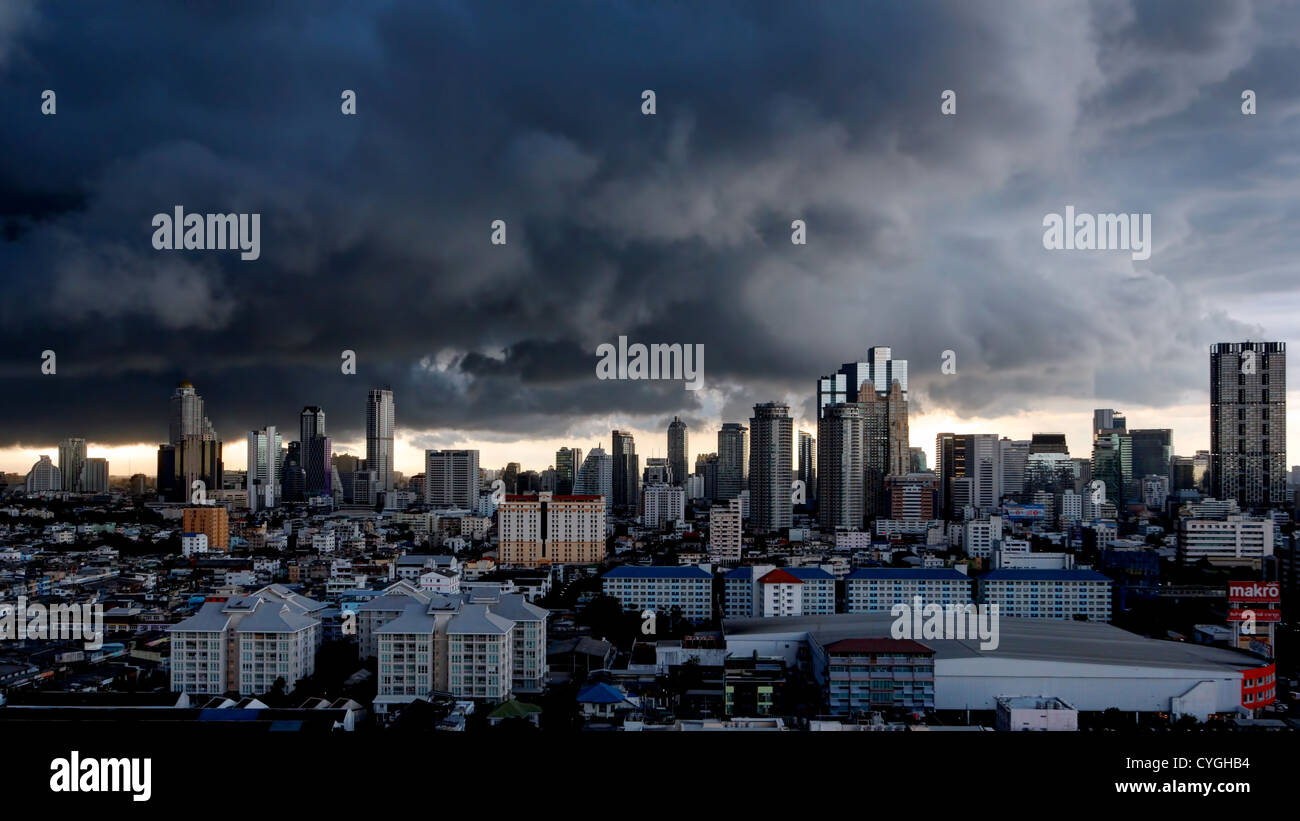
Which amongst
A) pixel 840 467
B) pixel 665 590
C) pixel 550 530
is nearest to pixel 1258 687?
pixel 665 590

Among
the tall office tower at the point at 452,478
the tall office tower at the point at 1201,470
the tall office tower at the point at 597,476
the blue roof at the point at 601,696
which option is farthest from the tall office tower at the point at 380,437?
the tall office tower at the point at 1201,470

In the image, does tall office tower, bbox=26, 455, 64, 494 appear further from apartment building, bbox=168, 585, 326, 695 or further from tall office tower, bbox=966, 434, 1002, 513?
tall office tower, bbox=966, 434, 1002, 513

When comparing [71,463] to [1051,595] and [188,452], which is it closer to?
[188,452]

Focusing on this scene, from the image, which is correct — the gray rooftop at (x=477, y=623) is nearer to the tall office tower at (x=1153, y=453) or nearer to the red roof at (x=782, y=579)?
the red roof at (x=782, y=579)

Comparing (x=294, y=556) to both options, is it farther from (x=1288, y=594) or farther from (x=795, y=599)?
(x=1288, y=594)

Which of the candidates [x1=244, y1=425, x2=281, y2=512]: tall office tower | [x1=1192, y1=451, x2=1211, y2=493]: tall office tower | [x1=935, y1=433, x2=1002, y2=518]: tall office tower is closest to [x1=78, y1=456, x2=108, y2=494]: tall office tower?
[x1=244, y1=425, x2=281, y2=512]: tall office tower
